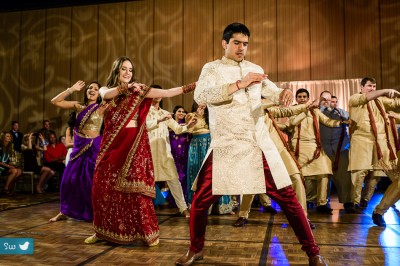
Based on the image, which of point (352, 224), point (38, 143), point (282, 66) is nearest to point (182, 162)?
point (352, 224)

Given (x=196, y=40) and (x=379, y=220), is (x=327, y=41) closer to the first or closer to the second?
(x=196, y=40)

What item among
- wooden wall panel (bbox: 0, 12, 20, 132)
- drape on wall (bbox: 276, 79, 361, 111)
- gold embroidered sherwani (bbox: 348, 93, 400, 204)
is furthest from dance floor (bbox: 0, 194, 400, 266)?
wooden wall panel (bbox: 0, 12, 20, 132)

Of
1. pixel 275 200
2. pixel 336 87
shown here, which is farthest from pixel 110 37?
pixel 275 200

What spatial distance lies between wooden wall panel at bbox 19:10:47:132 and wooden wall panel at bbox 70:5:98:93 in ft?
2.90

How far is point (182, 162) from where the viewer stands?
4973 mm

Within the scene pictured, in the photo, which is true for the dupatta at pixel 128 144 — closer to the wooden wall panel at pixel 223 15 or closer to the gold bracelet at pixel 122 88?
the gold bracelet at pixel 122 88

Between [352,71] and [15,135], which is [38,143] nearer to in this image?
[15,135]

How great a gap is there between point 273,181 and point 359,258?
77 centimetres

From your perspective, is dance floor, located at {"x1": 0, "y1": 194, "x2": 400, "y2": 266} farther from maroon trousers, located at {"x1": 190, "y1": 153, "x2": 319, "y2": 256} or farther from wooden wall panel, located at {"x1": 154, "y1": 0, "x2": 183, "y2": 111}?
wooden wall panel, located at {"x1": 154, "y1": 0, "x2": 183, "y2": 111}

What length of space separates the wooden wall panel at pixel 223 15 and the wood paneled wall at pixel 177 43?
0.02 m

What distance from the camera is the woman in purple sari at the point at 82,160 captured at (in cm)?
373

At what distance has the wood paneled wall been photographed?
8266mm

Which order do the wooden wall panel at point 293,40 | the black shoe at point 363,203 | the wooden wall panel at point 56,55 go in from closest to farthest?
1. the black shoe at point 363,203
2. the wooden wall panel at point 293,40
3. the wooden wall panel at point 56,55

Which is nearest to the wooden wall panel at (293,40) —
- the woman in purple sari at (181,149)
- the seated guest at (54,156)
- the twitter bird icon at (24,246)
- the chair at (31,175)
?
the woman in purple sari at (181,149)
